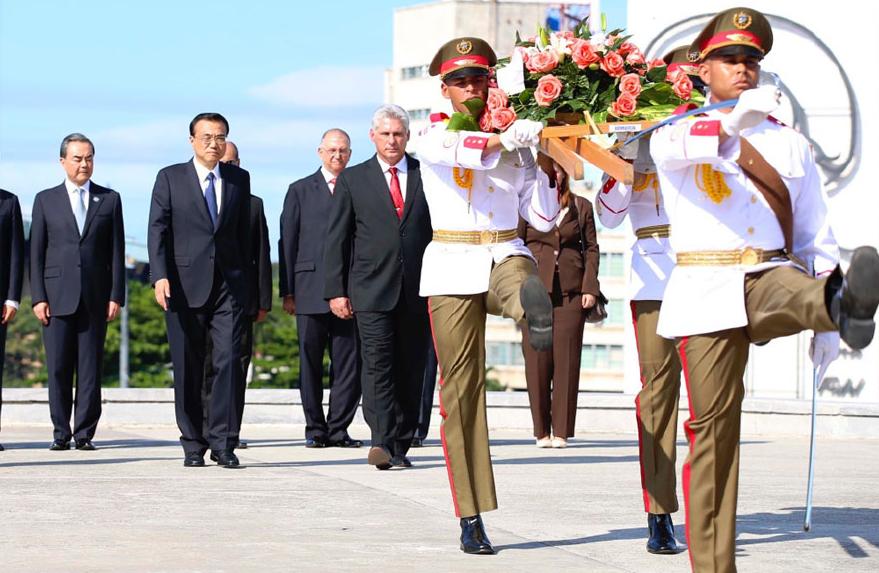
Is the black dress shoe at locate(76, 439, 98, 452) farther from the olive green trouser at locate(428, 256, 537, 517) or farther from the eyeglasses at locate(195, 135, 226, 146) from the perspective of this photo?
the olive green trouser at locate(428, 256, 537, 517)

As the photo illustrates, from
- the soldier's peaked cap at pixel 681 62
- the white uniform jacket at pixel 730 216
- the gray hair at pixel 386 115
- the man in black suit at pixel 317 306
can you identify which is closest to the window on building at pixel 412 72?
the man in black suit at pixel 317 306

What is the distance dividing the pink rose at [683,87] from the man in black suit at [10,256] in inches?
263

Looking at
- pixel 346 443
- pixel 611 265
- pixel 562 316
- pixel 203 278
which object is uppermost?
pixel 203 278

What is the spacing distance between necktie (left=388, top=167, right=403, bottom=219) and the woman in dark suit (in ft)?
7.19

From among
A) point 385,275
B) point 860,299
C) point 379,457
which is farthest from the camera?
point 385,275

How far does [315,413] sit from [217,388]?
2.33 meters

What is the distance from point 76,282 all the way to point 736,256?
25.1 ft

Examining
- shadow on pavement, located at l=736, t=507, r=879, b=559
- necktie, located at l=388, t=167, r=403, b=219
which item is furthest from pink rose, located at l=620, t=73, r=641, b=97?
necktie, located at l=388, t=167, r=403, b=219

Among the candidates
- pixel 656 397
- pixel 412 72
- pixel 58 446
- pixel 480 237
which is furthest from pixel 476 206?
pixel 412 72

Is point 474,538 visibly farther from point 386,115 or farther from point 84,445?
point 84,445

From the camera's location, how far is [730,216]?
22.0 feet

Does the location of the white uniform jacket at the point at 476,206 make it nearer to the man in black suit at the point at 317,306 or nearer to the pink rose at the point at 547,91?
the pink rose at the point at 547,91

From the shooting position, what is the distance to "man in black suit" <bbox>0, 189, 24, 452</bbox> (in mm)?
13211

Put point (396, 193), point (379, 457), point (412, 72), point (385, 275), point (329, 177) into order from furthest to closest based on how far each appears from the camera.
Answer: point (412, 72)
point (329, 177)
point (396, 193)
point (385, 275)
point (379, 457)
